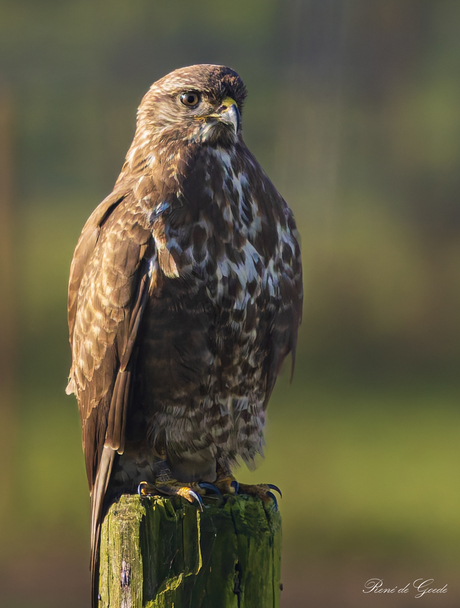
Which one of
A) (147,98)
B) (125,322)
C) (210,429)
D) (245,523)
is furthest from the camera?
(147,98)

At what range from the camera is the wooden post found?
72.3 inches

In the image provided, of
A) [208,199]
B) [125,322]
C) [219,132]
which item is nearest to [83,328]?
[125,322]

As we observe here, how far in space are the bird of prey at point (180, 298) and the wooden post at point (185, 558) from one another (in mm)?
317

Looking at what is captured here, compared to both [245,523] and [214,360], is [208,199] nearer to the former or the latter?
[214,360]

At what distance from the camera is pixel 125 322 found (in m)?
2.38

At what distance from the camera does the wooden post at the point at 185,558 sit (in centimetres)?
184

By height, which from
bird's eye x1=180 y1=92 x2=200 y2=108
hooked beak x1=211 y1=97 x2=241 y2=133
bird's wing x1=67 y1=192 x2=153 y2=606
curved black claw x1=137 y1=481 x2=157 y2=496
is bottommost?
curved black claw x1=137 y1=481 x2=157 y2=496

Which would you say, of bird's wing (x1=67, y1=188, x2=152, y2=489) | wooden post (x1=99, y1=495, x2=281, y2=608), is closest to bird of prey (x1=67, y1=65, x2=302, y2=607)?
bird's wing (x1=67, y1=188, x2=152, y2=489)

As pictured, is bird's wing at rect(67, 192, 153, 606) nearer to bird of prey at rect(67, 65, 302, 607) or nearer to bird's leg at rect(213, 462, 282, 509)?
bird of prey at rect(67, 65, 302, 607)

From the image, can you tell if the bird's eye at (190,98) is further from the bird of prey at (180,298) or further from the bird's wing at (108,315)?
the bird's wing at (108,315)

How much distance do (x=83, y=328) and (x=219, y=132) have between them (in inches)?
32.4

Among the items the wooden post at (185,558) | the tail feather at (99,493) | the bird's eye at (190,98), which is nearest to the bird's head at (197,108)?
the bird's eye at (190,98)

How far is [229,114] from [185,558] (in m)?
1.42

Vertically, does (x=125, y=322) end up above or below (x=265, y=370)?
above
